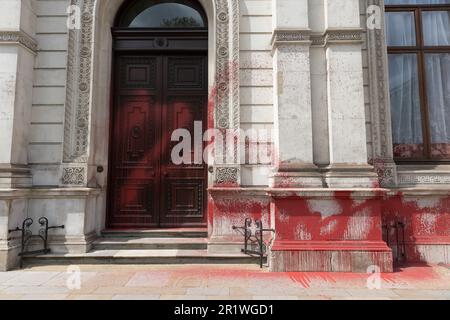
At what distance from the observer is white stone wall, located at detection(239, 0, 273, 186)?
21.9 ft

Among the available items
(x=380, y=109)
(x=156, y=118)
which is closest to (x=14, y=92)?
(x=156, y=118)

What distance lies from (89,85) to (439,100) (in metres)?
7.51

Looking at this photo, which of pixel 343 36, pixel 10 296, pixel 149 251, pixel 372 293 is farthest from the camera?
pixel 149 251

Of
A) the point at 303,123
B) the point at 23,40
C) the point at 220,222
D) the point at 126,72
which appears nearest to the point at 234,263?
the point at 220,222

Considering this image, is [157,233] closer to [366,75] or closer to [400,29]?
[366,75]

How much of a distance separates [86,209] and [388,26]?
7545mm

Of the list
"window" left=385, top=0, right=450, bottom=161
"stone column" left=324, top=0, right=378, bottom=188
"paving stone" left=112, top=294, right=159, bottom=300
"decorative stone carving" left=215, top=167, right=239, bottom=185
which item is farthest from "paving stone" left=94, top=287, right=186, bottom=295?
"window" left=385, top=0, right=450, bottom=161

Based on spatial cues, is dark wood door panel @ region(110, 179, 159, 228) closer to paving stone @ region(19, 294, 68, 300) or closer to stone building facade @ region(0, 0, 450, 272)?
stone building facade @ region(0, 0, 450, 272)

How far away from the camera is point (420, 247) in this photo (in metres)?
6.29

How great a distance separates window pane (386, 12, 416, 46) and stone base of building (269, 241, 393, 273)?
4.46 m

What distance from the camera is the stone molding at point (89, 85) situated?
670 centimetres

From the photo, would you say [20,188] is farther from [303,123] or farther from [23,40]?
[303,123]

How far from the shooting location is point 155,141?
7.52 m

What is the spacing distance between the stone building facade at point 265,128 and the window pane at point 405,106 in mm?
228
